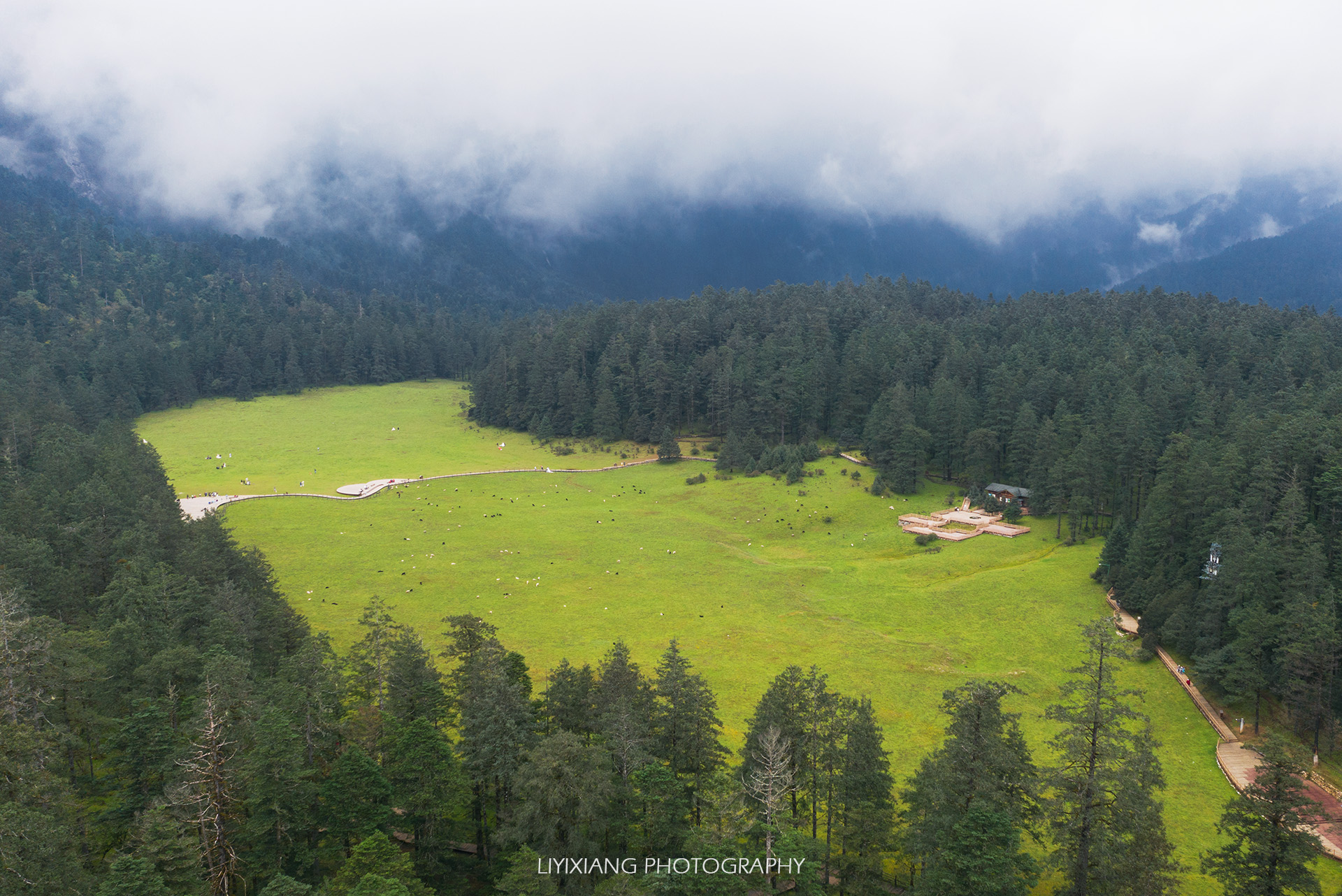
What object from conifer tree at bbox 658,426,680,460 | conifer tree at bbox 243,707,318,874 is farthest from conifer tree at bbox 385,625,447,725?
conifer tree at bbox 658,426,680,460

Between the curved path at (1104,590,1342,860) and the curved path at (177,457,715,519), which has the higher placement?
the curved path at (177,457,715,519)

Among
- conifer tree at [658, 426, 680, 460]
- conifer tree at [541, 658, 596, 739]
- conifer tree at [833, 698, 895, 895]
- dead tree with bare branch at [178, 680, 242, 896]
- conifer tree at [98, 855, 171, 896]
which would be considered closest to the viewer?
conifer tree at [98, 855, 171, 896]

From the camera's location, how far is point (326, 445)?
139 metres

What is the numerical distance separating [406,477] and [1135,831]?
103052mm

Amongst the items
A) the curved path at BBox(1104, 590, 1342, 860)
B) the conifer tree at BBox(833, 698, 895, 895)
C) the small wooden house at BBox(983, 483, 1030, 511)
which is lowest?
the curved path at BBox(1104, 590, 1342, 860)

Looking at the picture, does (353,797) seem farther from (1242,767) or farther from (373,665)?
(1242,767)

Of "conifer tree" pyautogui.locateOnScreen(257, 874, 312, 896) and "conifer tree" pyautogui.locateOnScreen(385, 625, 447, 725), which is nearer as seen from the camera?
"conifer tree" pyautogui.locateOnScreen(257, 874, 312, 896)

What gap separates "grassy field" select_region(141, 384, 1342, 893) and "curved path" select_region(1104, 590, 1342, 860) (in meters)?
0.77

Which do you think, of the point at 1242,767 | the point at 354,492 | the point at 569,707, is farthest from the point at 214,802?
the point at 354,492

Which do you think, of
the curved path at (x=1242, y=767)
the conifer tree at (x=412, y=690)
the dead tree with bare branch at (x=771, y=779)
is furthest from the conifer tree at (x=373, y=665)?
the curved path at (x=1242, y=767)

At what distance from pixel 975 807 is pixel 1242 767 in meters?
26.6

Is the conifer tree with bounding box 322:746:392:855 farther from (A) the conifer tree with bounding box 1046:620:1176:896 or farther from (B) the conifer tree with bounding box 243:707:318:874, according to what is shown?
(A) the conifer tree with bounding box 1046:620:1176:896

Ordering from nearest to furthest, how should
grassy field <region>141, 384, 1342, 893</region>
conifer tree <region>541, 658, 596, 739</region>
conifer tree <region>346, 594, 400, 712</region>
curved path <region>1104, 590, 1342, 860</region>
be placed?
curved path <region>1104, 590, 1342, 860</region>, conifer tree <region>541, 658, 596, 739</region>, conifer tree <region>346, 594, 400, 712</region>, grassy field <region>141, 384, 1342, 893</region>

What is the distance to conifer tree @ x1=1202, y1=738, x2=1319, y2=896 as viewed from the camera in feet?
91.6
